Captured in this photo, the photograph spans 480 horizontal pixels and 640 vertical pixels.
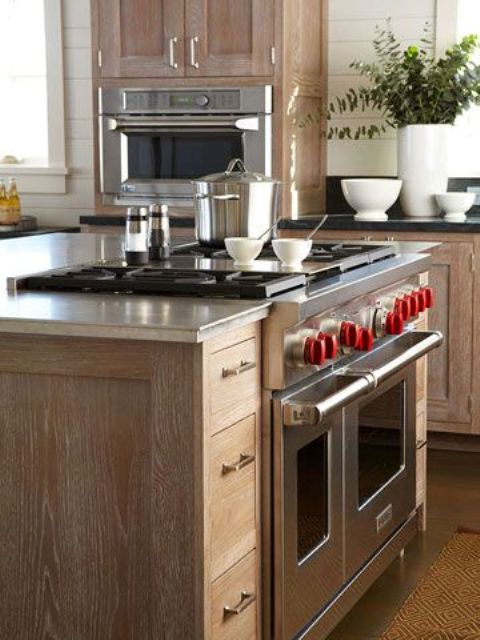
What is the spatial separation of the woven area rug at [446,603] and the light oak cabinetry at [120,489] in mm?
866

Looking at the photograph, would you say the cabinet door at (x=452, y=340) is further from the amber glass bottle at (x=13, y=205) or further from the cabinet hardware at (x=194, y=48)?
the amber glass bottle at (x=13, y=205)

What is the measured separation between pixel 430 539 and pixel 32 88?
10.5 ft

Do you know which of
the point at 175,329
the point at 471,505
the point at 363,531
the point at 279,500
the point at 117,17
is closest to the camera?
the point at 175,329

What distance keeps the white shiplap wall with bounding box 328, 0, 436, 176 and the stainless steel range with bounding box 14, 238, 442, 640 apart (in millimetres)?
2054

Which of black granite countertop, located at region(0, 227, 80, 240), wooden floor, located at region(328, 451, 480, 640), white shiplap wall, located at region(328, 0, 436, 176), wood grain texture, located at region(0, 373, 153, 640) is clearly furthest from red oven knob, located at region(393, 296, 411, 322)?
black granite countertop, located at region(0, 227, 80, 240)

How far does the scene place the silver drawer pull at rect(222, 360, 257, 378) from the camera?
7.99 ft

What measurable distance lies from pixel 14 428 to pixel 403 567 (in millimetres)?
1629

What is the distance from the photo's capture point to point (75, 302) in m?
2.61

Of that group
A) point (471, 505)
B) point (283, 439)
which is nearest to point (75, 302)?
point (283, 439)

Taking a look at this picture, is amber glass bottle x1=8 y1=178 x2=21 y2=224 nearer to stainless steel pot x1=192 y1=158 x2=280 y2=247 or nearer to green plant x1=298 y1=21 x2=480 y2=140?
green plant x1=298 y1=21 x2=480 y2=140

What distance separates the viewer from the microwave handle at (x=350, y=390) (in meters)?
2.63

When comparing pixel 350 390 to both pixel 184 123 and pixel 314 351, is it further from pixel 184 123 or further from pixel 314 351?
pixel 184 123

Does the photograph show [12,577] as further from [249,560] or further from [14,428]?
[249,560]

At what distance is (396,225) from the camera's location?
4953mm
